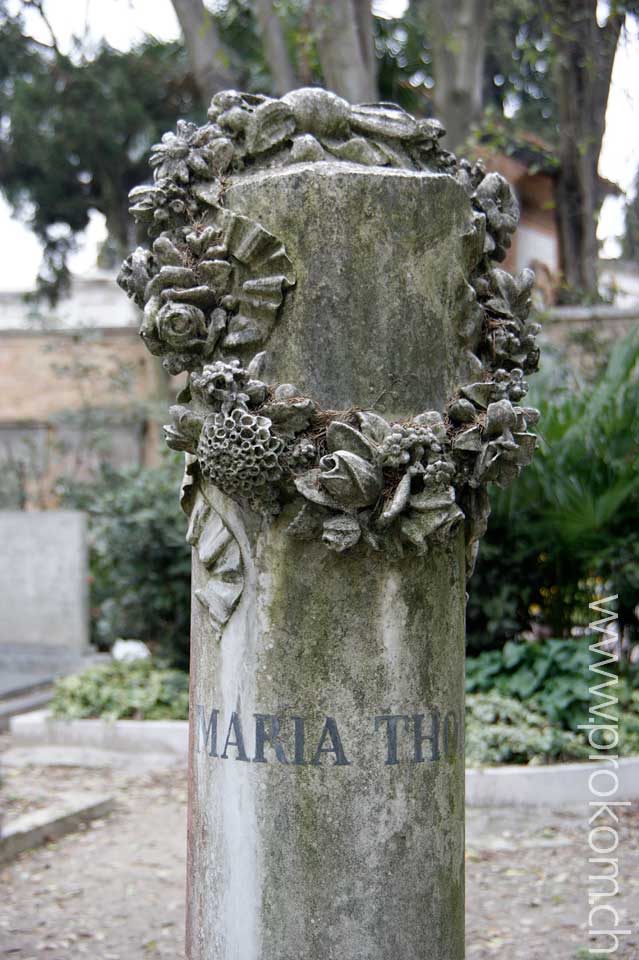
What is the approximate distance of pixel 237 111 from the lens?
128 inches

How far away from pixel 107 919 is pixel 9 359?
15.2m

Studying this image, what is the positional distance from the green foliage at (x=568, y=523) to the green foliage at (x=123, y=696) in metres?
2.28

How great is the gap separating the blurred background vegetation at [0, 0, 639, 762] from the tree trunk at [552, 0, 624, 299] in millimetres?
39

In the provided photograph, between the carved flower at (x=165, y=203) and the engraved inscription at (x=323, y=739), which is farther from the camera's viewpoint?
the carved flower at (x=165, y=203)

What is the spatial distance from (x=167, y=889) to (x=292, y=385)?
124 inches

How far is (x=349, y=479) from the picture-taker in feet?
9.62

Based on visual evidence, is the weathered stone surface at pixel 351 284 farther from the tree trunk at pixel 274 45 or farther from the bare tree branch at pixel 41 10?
the bare tree branch at pixel 41 10

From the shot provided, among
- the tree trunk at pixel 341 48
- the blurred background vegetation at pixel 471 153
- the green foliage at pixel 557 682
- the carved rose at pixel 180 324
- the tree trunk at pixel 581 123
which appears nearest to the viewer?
the carved rose at pixel 180 324

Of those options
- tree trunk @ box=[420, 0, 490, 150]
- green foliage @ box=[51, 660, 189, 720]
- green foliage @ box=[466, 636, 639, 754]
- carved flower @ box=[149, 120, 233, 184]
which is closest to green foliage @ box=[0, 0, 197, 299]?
tree trunk @ box=[420, 0, 490, 150]

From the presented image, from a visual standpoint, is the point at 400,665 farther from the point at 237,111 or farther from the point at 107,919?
the point at 107,919

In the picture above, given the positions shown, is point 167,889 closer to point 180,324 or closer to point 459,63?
point 180,324

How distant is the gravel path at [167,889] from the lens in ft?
14.5

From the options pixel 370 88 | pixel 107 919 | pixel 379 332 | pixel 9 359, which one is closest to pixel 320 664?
pixel 379 332
